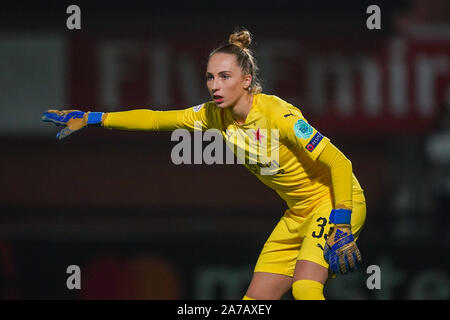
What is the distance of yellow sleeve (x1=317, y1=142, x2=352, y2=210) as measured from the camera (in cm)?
430

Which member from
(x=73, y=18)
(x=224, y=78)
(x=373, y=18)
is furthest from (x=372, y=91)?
(x=224, y=78)

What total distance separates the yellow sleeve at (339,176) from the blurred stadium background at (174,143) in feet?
10.5

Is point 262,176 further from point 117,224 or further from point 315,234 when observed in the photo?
point 117,224

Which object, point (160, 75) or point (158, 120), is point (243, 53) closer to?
point (158, 120)

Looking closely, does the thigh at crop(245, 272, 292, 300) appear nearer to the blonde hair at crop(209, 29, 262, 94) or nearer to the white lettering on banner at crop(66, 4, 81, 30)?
the blonde hair at crop(209, 29, 262, 94)

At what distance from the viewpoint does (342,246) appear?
426 centimetres

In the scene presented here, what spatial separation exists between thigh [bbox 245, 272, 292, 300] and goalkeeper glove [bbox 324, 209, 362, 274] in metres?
0.52

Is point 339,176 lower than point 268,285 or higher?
higher

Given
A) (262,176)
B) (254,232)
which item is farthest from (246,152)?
(254,232)

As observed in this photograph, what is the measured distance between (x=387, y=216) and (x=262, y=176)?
5.45m

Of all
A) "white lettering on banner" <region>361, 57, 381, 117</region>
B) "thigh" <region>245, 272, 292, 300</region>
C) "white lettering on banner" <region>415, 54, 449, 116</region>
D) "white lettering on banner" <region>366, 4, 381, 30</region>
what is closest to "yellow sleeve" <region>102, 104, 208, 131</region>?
"thigh" <region>245, 272, 292, 300</region>

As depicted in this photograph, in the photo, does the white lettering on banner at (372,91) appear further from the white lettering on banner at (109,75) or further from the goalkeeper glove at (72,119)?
the goalkeeper glove at (72,119)

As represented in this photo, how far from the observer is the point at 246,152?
4602mm

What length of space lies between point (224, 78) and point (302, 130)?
19.8 inches
